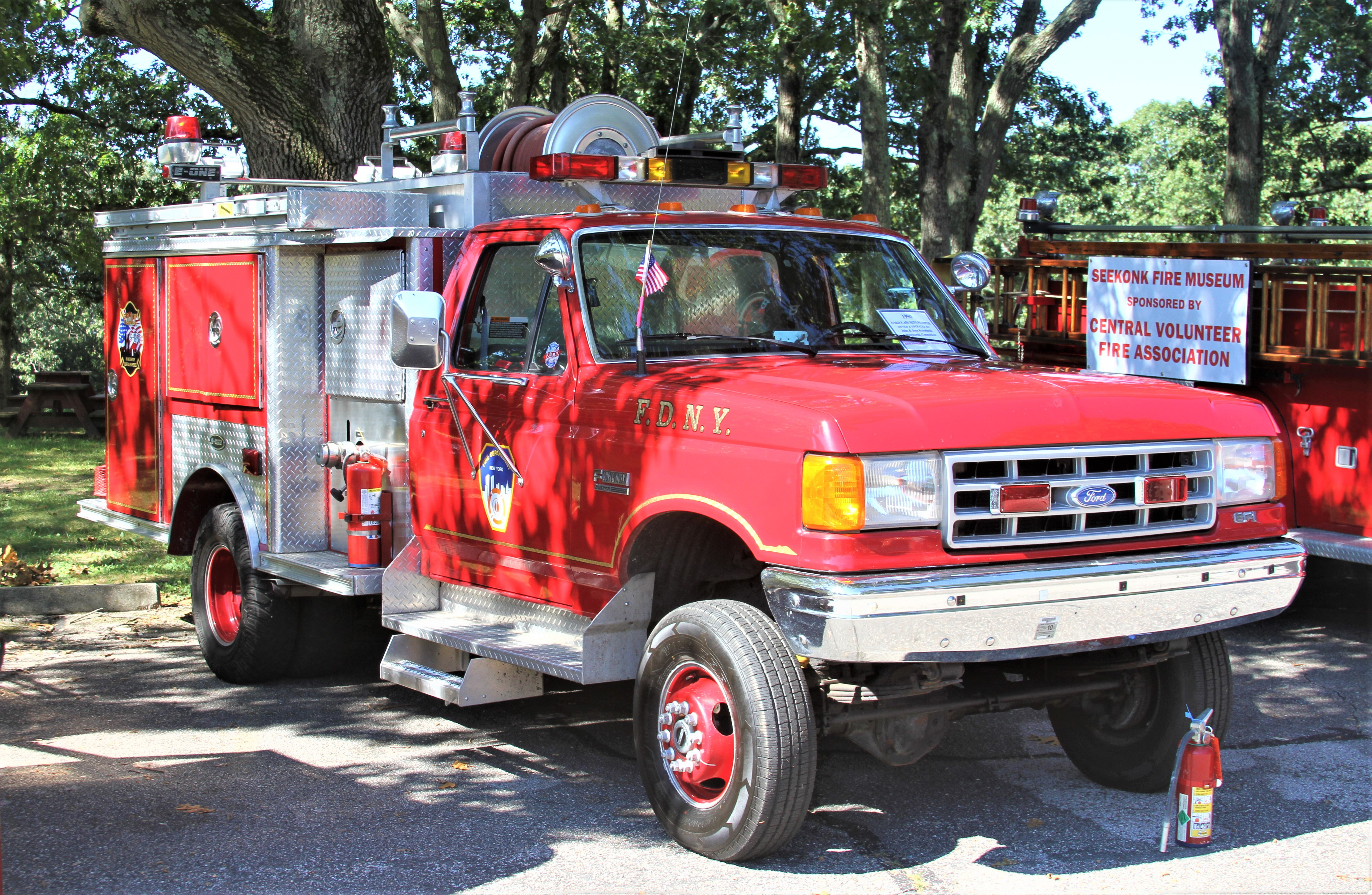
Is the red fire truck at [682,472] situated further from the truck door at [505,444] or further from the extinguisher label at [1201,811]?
the extinguisher label at [1201,811]

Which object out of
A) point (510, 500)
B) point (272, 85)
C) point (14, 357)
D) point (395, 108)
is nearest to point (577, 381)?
point (510, 500)

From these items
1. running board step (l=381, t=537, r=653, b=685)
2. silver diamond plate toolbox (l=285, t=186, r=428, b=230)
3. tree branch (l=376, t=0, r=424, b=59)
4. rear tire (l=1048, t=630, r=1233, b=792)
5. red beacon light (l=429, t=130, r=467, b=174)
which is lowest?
rear tire (l=1048, t=630, r=1233, b=792)

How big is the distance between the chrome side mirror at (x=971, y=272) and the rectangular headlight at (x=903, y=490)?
7.86ft

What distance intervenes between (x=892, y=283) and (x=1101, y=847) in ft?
8.06

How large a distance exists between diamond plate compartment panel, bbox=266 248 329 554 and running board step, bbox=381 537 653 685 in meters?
0.97

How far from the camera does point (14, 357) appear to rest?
5125 cm

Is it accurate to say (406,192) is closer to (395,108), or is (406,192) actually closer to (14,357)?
(395,108)

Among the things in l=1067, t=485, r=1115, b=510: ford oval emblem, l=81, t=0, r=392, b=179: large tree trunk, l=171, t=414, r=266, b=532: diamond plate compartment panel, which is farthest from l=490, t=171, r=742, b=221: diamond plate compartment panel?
l=81, t=0, r=392, b=179: large tree trunk

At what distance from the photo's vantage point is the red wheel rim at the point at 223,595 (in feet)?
24.6

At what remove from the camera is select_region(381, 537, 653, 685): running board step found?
519 cm

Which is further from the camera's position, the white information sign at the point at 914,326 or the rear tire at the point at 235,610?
the rear tire at the point at 235,610

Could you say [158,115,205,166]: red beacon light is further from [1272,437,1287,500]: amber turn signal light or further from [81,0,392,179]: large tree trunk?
[1272,437,1287,500]: amber turn signal light

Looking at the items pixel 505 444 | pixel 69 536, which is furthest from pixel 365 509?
pixel 69 536

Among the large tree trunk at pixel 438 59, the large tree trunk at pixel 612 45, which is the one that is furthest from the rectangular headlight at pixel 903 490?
the large tree trunk at pixel 612 45
